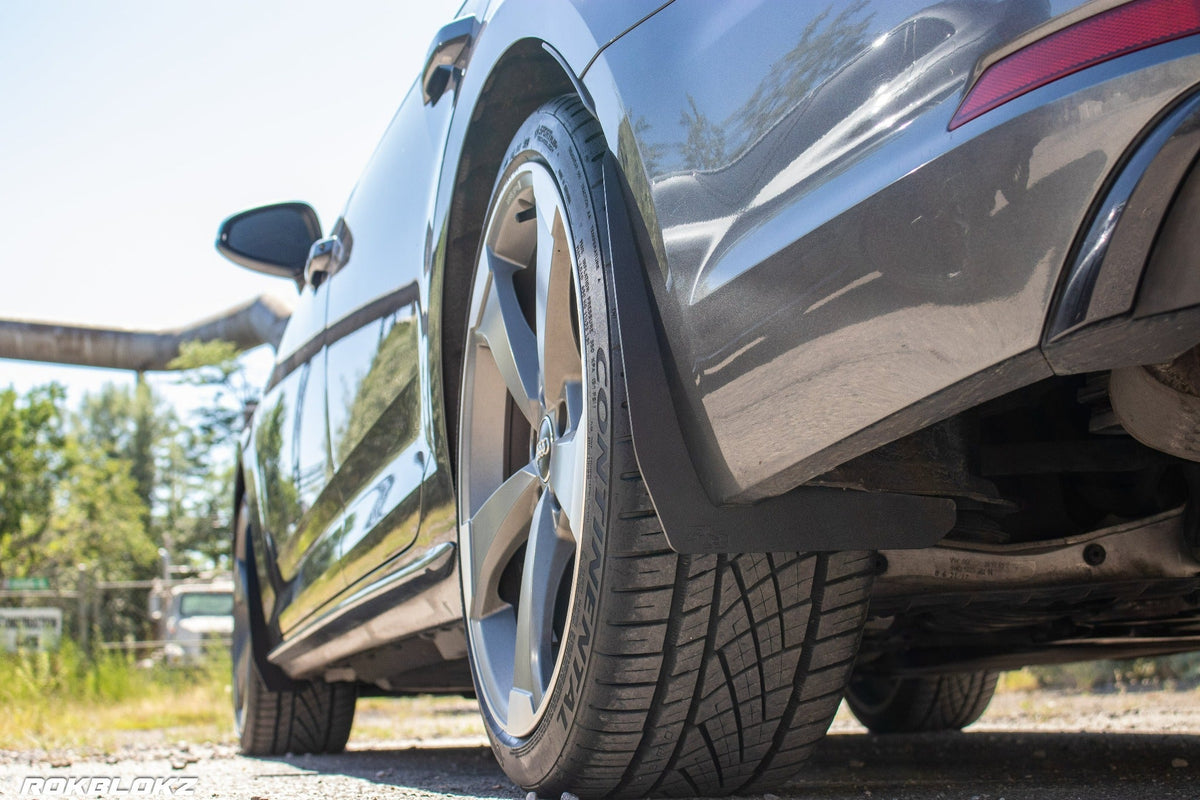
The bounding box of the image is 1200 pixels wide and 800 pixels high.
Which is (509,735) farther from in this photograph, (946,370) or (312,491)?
(312,491)

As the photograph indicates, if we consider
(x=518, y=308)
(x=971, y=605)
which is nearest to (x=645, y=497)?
(x=518, y=308)

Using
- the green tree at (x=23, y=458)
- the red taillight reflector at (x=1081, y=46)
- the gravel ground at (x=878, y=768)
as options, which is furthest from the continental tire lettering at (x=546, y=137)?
the green tree at (x=23, y=458)

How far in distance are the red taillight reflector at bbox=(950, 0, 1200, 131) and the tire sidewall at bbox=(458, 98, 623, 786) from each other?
557 mm

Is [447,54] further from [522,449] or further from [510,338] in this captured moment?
[522,449]

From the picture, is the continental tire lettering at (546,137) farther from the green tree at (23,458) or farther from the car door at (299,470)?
the green tree at (23,458)

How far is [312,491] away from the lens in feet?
10.2

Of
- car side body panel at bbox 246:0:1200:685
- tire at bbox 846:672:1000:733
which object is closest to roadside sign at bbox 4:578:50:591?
tire at bbox 846:672:1000:733

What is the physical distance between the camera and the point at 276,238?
3.50 metres

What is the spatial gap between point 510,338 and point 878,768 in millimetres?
1442

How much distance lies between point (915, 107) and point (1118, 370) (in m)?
0.40

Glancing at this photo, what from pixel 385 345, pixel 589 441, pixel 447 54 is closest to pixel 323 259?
pixel 385 345

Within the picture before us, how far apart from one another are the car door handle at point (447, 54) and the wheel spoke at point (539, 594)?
37.3 inches

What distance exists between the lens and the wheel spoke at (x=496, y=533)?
191 cm

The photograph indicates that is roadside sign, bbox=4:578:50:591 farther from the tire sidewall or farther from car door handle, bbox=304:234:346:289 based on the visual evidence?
the tire sidewall
